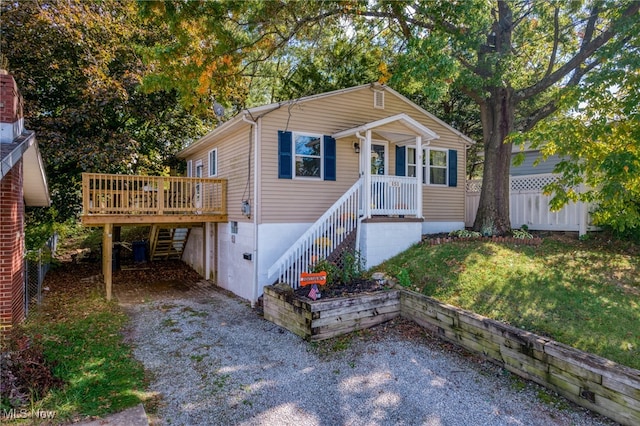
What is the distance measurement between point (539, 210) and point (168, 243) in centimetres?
1386

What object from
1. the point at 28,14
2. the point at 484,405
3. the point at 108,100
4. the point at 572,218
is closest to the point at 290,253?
the point at 484,405

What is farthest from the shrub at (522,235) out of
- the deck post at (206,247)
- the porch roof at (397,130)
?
the deck post at (206,247)

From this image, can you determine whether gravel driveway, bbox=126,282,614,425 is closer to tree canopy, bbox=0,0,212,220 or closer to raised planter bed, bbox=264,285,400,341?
raised planter bed, bbox=264,285,400,341

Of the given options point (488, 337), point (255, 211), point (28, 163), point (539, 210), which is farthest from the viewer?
point (539, 210)

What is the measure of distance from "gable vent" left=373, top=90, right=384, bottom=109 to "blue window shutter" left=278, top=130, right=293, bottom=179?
9.86 ft

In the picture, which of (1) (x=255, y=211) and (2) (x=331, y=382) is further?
(1) (x=255, y=211)

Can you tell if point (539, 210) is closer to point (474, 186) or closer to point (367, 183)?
point (474, 186)

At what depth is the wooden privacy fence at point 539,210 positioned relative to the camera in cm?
899

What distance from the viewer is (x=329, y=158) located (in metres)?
9.45

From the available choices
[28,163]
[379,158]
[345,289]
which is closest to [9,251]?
[28,163]

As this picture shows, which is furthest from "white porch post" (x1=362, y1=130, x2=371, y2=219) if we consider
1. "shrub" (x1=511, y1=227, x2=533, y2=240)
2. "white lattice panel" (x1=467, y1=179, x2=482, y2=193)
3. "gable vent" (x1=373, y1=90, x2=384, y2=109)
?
"white lattice panel" (x1=467, y1=179, x2=482, y2=193)

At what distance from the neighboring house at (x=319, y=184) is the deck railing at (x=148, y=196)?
2.08 feet

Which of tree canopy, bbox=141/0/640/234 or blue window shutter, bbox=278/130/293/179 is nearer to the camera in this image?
tree canopy, bbox=141/0/640/234

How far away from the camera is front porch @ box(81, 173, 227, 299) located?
339 inches
